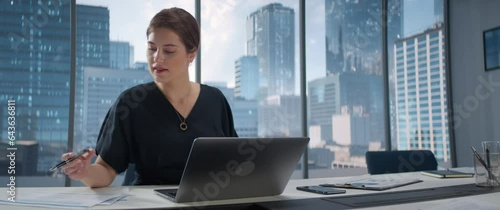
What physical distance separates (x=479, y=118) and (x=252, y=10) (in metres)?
3.21

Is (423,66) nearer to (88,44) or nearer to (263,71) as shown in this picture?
(263,71)

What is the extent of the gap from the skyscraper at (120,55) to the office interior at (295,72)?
0.03 feet

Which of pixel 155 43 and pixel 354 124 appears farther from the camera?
pixel 354 124

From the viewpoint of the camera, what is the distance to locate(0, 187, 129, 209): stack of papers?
3.38ft

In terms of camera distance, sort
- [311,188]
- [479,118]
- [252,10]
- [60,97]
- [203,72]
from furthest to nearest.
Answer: [479,118] < [252,10] < [203,72] < [60,97] < [311,188]

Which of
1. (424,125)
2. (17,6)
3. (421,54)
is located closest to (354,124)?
(424,125)

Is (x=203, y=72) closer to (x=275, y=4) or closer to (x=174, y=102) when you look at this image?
(x=275, y=4)

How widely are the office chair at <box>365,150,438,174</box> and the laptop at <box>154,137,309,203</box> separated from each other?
4.16 ft

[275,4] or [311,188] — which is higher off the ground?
[275,4]

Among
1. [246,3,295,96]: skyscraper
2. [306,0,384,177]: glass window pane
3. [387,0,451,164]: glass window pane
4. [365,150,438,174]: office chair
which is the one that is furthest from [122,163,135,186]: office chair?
[387,0,451,164]: glass window pane

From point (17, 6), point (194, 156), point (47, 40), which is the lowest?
point (194, 156)

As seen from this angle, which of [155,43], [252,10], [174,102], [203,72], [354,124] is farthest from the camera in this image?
[354,124]

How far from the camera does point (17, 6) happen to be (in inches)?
131

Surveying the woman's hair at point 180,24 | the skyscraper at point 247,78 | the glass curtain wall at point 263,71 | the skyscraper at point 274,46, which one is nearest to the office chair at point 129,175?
the woman's hair at point 180,24
